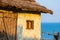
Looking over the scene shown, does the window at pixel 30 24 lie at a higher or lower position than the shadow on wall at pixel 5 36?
higher

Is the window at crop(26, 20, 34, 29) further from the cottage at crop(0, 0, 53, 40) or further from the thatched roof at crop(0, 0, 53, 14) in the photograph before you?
the thatched roof at crop(0, 0, 53, 14)

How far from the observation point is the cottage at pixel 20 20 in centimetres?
1232

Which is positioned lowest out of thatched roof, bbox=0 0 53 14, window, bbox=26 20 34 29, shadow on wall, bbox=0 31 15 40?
shadow on wall, bbox=0 31 15 40

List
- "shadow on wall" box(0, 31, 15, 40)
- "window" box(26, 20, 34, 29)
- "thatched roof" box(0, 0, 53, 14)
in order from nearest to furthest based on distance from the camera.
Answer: "thatched roof" box(0, 0, 53, 14) < "shadow on wall" box(0, 31, 15, 40) < "window" box(26, 20, 34, 29)

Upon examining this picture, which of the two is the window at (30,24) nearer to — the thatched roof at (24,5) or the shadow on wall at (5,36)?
the thatched roof at (24,5)

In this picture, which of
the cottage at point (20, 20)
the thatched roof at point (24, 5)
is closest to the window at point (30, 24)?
the cottage at point (20, 20)

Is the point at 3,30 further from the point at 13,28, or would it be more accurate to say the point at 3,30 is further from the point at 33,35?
the point at 33,35

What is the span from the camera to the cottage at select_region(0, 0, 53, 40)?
12.3 meters

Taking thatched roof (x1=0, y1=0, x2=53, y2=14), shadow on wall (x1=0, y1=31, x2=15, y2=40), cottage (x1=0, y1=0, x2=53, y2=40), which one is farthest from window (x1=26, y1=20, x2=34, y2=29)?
shadow on wall (x1=0, y1=31, x2=15, y2=40)

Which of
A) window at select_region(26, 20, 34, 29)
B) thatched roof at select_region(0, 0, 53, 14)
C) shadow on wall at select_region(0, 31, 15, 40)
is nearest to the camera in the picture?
thatched roof at select_region(0, 0, 53, 14)

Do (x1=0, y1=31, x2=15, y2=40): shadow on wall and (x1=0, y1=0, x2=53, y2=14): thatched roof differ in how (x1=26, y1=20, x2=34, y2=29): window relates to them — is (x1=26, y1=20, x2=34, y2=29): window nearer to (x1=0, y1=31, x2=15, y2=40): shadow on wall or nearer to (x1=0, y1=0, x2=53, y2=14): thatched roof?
(x1=0, y1=0, x2=53, y2=14): thatched roof

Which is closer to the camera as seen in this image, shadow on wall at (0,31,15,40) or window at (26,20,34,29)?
shadow on wall at (0,31,15,40)

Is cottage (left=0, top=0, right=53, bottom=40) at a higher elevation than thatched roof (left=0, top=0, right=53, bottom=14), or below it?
below

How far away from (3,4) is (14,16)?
1.22 m
